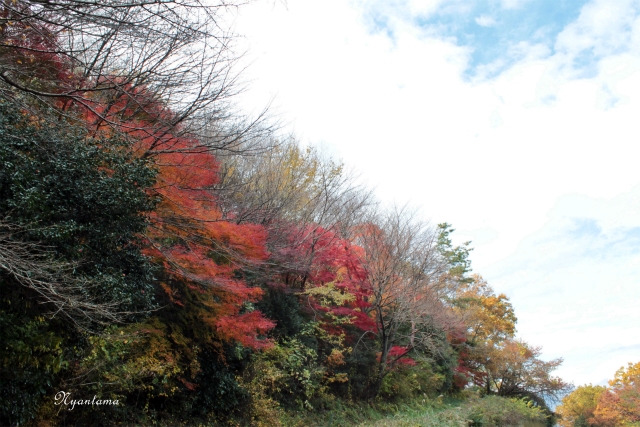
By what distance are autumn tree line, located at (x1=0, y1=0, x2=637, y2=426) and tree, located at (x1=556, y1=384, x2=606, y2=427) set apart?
28810 mm

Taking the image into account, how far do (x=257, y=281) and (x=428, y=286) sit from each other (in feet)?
23.6

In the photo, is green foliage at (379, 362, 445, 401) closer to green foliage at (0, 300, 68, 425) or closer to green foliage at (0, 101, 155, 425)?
green foliage at (0, 101, 155, 425)

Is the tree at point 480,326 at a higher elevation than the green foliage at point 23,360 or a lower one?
higher

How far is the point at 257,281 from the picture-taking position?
48.2ft

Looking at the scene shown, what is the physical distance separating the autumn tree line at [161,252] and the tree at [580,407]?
2881 cm

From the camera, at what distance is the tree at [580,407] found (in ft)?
128

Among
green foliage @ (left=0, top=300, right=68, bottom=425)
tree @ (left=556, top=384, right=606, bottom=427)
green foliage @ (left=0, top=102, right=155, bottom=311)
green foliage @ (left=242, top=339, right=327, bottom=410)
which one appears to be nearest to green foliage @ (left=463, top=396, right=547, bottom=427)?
green foliage @ (left=242, top=339, right=327, bottom=410)

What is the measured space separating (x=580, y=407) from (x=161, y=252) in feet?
149

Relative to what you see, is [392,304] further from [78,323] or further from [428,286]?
[78,323]

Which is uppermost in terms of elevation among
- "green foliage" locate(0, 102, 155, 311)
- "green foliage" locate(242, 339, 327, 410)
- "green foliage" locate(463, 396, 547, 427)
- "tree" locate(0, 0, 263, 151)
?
"tree" locate(0, 0, 263, 151)

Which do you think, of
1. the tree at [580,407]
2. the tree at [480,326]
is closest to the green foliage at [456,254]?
the tree at [480,326]

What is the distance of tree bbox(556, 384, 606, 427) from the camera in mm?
38906

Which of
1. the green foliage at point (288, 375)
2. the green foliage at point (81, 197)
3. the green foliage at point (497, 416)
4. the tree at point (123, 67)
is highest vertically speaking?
the tree at point (123, 67)

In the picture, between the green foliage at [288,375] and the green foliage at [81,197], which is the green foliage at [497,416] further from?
the green foliage at [81,197]
